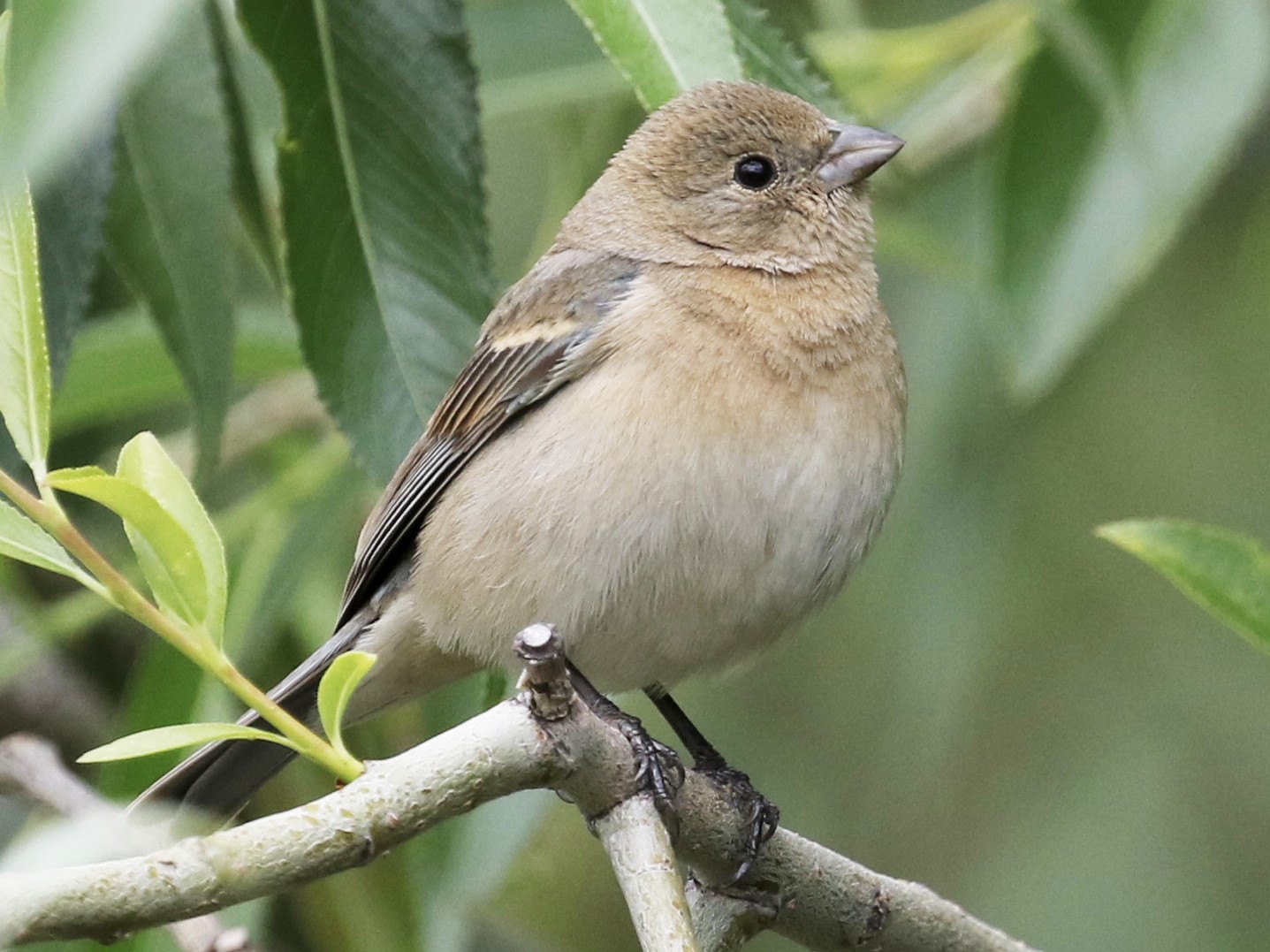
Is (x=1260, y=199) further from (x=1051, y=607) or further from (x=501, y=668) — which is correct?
(x=501, y=668)

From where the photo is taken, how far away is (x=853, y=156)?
12.7 feet

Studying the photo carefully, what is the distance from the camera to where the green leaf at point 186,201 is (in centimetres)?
321

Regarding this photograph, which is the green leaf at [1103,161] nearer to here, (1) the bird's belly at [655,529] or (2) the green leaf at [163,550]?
(1) the bird's belly at [655,529]

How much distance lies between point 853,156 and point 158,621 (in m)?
2.26

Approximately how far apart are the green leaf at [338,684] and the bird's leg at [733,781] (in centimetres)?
88

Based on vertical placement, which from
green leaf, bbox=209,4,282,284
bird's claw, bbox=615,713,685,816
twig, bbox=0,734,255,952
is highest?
green leaf, bbox=209,4,282,284

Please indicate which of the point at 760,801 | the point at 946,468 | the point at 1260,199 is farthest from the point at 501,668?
the point at 1260,199

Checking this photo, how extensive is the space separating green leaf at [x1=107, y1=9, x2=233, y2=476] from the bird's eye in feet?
4.01

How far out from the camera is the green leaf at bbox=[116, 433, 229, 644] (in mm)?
2082

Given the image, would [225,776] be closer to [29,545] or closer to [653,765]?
[653,765]

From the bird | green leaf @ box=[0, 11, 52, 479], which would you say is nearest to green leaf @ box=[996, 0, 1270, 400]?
the bird

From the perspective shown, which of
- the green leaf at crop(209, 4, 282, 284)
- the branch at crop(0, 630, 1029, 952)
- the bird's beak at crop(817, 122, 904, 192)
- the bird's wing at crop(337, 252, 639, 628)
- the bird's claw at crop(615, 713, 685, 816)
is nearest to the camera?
the branch at crop(0, 630, 1029, 952)

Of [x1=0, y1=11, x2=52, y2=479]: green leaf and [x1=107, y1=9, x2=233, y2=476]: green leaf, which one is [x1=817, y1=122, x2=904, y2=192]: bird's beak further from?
[x1=0, y1=11, x2=52, y2=479]: green leaf

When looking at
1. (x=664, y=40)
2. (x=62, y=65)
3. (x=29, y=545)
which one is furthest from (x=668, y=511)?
(x=62, y=65)
